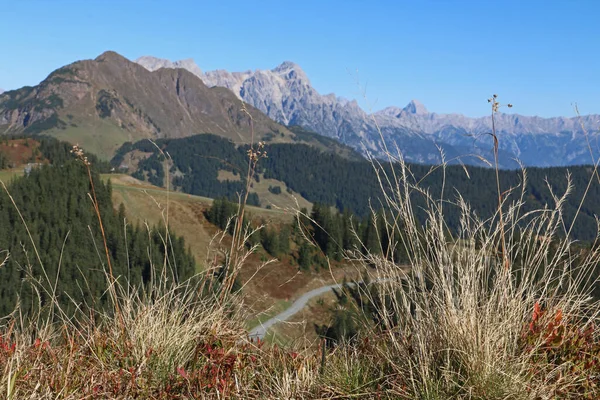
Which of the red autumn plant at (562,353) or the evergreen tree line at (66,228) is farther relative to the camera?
the evergreen tree line at (66,228)

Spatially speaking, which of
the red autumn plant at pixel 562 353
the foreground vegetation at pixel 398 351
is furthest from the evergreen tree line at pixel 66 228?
the red autumn plant at pixel 562 353

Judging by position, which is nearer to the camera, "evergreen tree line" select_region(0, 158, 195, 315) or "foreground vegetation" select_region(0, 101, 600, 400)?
"foreground vegetation" select_region(0, 101, 600, 400)

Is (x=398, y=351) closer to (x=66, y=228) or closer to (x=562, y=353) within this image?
(x=562, y=353)

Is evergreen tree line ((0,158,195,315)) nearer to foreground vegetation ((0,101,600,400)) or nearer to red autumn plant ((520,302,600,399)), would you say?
foreground vegetation ((0,101,600,400))

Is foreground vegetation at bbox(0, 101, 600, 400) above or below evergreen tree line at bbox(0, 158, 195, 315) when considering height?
above

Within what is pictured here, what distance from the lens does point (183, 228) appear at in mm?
121000

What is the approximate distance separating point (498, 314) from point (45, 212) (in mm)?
118015

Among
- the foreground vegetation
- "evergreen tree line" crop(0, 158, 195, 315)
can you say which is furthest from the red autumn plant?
"evergreen tree line" crop(0, 158, 195, 315)

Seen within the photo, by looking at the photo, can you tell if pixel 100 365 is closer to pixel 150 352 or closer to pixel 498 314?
pixel 150 352

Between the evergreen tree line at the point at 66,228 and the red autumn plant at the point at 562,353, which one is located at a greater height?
the red autumn plant at the point at 562,353

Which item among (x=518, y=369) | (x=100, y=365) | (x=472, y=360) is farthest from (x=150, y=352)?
(x=518, y=369)

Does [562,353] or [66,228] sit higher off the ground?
[562,353]

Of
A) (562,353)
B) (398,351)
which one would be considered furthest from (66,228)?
(562,353)

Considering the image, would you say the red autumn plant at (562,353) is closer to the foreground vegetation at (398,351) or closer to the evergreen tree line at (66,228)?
the foreground vegetation at (398,351)
